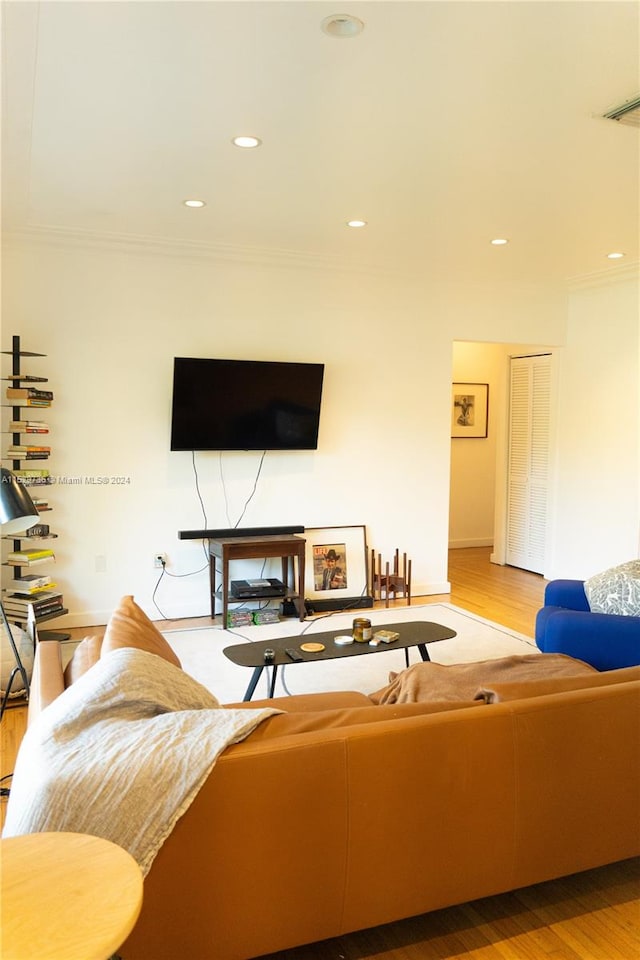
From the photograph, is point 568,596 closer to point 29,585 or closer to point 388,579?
point 388,579

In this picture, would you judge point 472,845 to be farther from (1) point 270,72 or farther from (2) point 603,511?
(2) point 603,511

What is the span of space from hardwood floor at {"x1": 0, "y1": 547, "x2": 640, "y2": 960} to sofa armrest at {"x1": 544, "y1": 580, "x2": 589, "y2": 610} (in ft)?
5.84

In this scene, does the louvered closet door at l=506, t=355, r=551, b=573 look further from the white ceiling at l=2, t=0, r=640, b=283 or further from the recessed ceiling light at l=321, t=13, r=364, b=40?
the recessed ceiling light at l=321, t=13, r=364, b=40

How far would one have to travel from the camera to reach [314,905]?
166 centimetres

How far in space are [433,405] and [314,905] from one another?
4765mm

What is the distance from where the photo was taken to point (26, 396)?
4.48 metres

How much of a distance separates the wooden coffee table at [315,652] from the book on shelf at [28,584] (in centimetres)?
174

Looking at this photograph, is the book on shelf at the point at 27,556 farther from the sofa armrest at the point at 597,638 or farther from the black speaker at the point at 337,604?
the sofa armrest at the point at 597,638

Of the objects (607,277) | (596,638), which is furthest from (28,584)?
(607,277)

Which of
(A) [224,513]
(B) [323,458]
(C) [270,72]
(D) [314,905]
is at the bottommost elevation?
(D) [314,905]

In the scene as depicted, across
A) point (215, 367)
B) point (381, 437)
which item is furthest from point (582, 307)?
point (215, 367)

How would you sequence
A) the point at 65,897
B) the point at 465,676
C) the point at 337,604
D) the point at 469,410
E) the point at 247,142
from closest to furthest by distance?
1. the point at 65,897
2. the point at 465,676
3. the point at 247,142
4. the point at 337,604
5. the point at 469,410

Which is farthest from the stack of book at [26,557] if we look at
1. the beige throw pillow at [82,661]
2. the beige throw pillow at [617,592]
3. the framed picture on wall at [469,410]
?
the framed picture on wall at [469,410]

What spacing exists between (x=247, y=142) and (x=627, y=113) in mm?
1618
